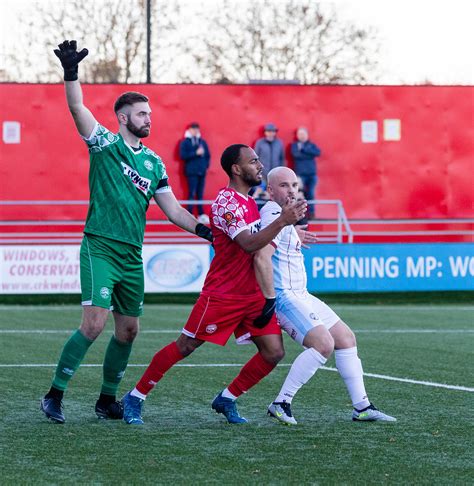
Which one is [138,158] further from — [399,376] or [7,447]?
[399,376]

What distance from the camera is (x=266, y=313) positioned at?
714 centimetres

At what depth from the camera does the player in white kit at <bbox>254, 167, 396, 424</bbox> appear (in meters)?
7.30

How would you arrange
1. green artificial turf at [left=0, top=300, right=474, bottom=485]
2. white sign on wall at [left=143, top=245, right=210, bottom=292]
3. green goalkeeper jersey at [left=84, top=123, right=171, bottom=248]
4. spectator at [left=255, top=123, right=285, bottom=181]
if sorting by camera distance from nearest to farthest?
green artificial turf at [left=0, top=300, right=474, bottom=485], green goalkeeper jersey at [left=84, top=123, right=171, bottom=248], white sign on wall at [left=143, top=245, right=210, bottom=292], spectator at [left=255, top=123, right=285, bottom=181]

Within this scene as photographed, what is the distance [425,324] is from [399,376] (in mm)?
6354

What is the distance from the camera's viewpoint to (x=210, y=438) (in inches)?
262

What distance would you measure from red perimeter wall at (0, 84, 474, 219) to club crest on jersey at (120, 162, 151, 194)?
16456 mm

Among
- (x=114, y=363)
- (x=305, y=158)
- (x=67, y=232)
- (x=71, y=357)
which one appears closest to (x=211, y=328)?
(x=114, y=363)

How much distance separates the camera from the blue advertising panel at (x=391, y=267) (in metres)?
20.7

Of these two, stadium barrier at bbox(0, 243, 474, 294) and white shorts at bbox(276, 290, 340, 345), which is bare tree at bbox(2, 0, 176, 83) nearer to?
stadium barrier at bbox(0, 243, 474, 294)

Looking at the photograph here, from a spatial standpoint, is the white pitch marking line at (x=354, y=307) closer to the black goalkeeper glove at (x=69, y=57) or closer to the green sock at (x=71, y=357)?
the green sock at (x=71, y=357)

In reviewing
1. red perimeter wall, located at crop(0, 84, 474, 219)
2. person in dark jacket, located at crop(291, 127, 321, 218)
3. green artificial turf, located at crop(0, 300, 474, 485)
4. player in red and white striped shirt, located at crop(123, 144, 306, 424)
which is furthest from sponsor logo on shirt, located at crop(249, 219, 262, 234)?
red perimeter wall, located at crop(0, 84, 474, 219)

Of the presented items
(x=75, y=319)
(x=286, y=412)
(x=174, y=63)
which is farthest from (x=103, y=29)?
(x=286, y=412)

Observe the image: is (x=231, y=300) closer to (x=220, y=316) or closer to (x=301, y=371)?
(x=220, y=316)

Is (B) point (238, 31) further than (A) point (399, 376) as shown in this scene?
Yes
